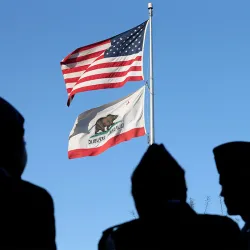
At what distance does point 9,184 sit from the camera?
3457 millimetres

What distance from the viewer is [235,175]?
458cm

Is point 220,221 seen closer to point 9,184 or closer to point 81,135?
point 9,184

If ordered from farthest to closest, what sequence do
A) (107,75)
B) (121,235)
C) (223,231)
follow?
(107,75)
(121,235)
(223,231)

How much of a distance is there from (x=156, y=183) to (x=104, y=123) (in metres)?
10.4

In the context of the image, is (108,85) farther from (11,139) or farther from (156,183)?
(11,139)

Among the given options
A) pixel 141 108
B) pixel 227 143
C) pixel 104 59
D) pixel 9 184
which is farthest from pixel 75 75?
pixel 9 184

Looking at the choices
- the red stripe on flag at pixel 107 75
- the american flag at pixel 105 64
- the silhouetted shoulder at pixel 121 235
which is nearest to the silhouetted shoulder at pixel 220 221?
the silhouetted shoulder at pixel 121 235

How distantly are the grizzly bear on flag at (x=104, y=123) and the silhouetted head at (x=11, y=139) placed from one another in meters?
10.7

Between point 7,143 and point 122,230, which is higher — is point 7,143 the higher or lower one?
the higher one

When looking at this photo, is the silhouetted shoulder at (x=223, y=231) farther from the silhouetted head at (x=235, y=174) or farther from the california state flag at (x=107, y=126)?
the california state flag at (x=107, y=126)

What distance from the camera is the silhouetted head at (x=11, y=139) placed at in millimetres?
3605

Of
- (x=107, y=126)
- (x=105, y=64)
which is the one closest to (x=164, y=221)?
(x=107, y=126)

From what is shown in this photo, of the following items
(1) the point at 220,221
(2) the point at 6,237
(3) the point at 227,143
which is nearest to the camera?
(2) the point at 6,237

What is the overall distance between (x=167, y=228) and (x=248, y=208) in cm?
67
